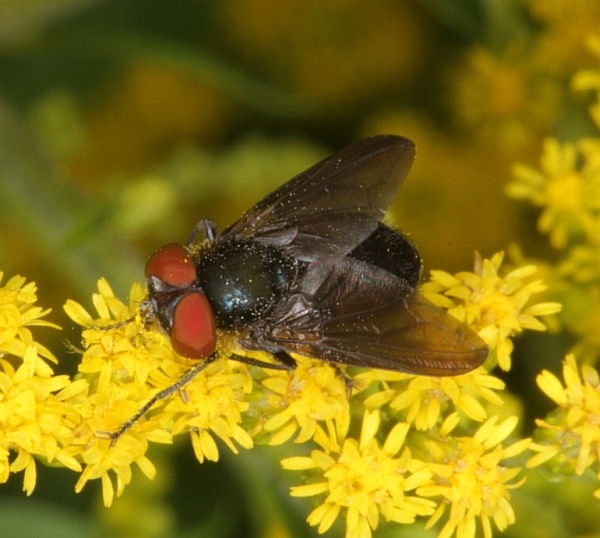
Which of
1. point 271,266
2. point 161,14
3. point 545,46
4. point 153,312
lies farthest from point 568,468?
point 161,14

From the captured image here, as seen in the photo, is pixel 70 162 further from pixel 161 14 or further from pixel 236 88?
pixel 236 88

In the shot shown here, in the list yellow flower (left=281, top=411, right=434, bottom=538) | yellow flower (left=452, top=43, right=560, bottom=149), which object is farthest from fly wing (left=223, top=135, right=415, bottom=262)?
yellow flower (left=452, top=43, right=560, bottom=149)

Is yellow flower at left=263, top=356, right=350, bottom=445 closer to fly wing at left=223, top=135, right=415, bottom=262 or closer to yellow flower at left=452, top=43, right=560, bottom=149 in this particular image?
fly wing at left=223, top=135, right=415, bottom=262

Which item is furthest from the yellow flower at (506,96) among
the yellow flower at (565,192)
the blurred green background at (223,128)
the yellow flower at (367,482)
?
the yellow flower at (367,482)

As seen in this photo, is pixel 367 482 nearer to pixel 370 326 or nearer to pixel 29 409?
pixel 370 326

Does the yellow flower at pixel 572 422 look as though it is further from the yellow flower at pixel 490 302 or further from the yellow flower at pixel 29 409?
the yellow flower at pixel 29 409
